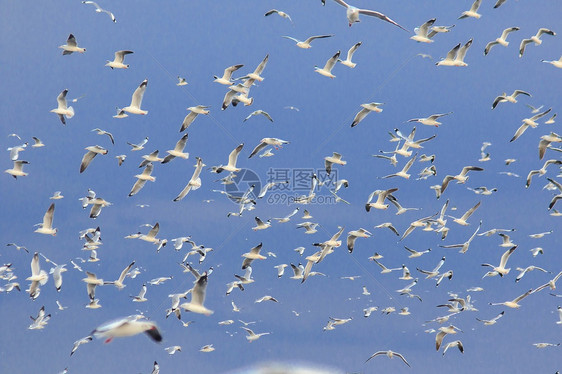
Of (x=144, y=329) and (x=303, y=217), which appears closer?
(x=144, y=329)

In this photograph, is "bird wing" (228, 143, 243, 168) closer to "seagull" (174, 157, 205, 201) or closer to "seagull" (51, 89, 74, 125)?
"seagull" (174, 157, 205, 201)

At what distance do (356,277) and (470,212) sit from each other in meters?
6.49

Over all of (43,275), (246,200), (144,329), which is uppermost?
(246,200)

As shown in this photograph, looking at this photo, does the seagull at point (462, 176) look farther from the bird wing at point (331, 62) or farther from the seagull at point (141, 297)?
the seagull at point (141, 297)

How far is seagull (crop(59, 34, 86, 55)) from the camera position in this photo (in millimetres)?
26203

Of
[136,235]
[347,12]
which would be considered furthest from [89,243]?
[347,12]

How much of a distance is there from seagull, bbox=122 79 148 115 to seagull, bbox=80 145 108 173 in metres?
2.43

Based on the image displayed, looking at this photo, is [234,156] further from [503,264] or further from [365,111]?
[503,264]

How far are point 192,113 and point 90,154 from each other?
4.19m

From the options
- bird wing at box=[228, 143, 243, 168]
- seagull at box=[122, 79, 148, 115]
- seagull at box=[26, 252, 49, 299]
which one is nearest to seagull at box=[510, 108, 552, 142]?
bird wing at box=[228, 143, 243, 168]

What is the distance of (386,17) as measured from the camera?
20.8 metres

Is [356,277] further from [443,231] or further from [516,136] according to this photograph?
[516,136]

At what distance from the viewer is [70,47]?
86.9ft

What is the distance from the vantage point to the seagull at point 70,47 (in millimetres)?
26203
